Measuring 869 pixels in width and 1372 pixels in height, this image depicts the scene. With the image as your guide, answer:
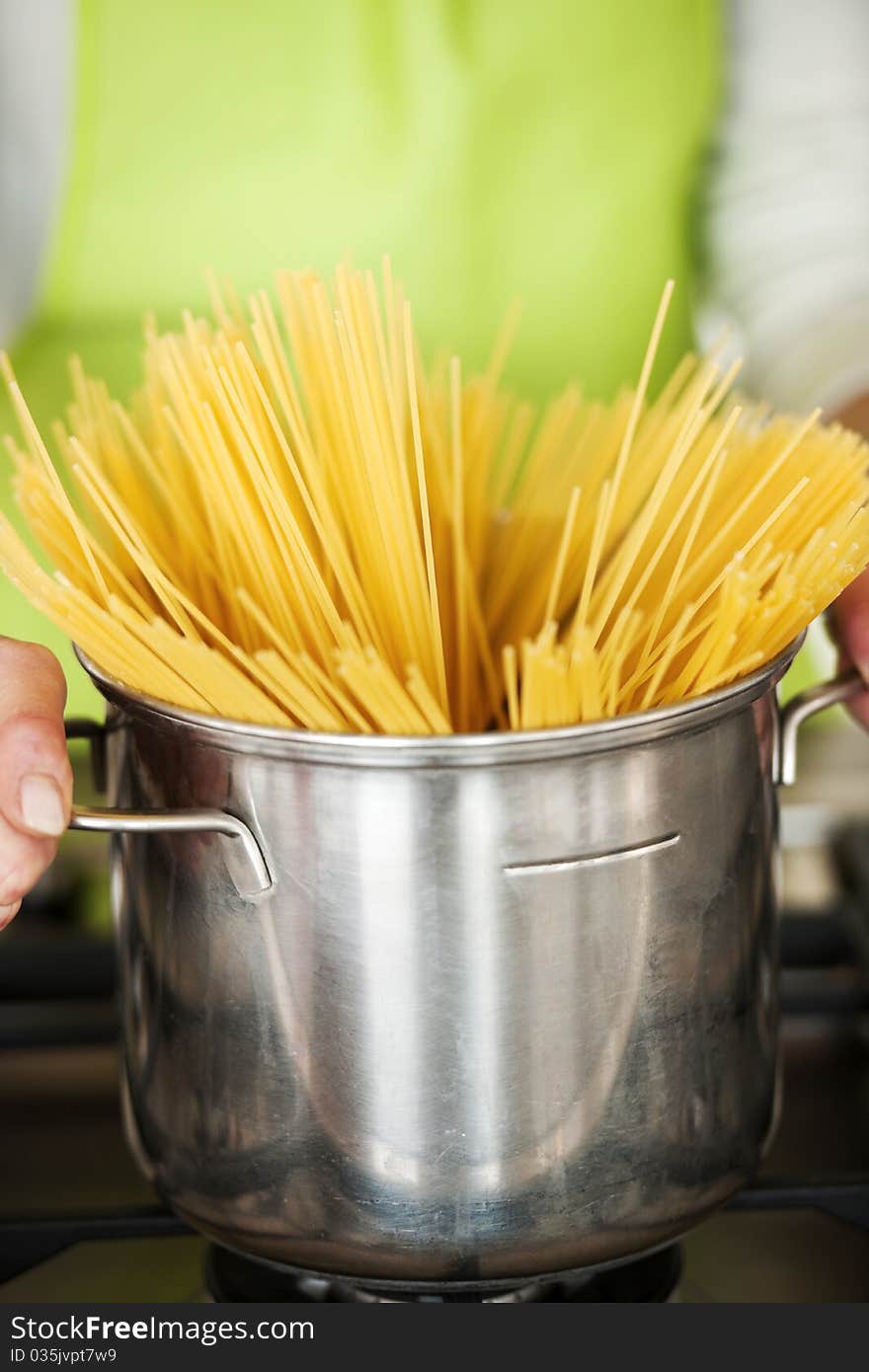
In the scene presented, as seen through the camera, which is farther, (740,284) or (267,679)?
(740,284)

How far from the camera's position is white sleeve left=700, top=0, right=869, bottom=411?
0.84 meters

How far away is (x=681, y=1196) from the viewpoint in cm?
38

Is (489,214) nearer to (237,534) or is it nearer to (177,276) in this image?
(177,276)

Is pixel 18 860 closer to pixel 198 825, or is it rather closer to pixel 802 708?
pixel 198 825

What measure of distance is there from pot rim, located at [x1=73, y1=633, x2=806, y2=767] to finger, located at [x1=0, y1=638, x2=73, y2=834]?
3 centimetres

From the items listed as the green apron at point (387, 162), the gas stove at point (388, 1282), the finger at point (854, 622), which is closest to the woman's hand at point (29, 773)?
the gas stove at point (388, 1282)

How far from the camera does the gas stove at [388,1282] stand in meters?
0.42

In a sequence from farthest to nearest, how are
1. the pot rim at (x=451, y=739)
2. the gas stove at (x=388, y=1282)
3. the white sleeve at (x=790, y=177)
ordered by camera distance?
the white sleeve at (x=790, y=177) → the gas stove at (x=388, y=1282) → the pot rim at (x=451, y=739)

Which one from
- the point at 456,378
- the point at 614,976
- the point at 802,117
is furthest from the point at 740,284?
the point at 614,976

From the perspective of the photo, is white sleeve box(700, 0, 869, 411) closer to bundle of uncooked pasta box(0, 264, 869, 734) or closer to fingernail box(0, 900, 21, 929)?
bundle of uncooked pasta box(0, 264, 869, 734)

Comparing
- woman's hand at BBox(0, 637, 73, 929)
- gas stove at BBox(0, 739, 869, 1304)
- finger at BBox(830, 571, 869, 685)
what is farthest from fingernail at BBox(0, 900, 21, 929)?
finger at BBox(830, 571, 869, 685)

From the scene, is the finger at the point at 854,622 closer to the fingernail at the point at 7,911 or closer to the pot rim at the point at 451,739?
the pot rim at the point at 451,739

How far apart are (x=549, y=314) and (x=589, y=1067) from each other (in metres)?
0.66

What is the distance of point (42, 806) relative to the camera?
34cm
